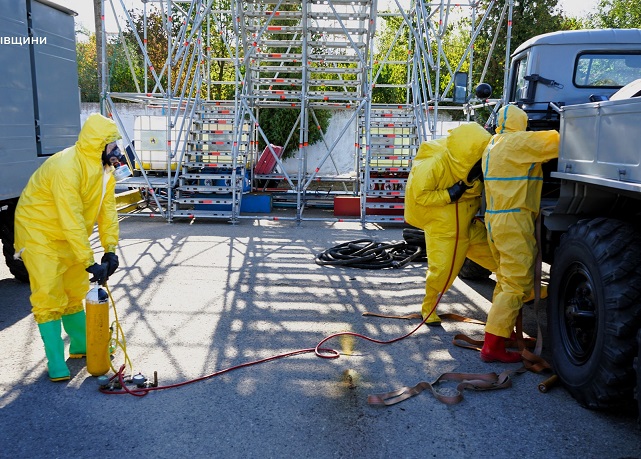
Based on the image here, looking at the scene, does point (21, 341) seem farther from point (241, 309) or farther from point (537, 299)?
point (537, 299)

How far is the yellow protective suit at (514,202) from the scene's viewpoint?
4125 millimetres

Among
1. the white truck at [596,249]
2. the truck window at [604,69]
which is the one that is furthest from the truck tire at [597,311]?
the truck window at [604,69]

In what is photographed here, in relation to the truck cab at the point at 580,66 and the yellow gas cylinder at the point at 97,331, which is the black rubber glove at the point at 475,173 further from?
the yellow gas cylinder at the point at 97,331

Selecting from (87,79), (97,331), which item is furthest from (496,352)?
(87,79)

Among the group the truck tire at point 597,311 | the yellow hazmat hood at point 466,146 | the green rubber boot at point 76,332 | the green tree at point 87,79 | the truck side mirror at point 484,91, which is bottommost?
the green rubber boot at point 76,332

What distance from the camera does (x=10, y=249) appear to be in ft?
20.6

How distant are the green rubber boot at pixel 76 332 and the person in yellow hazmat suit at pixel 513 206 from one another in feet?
10.0

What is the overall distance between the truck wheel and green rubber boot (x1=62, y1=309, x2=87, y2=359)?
4.20 metres

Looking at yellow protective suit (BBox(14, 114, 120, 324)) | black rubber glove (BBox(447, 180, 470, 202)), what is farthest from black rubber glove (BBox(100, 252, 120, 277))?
black rubber glove (BBox(447, 180, 470, 202))

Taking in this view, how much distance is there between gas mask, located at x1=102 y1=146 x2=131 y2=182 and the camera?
4199mm

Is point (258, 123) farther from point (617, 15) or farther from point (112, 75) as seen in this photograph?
point (617, 15)

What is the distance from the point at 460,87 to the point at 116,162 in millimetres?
3908

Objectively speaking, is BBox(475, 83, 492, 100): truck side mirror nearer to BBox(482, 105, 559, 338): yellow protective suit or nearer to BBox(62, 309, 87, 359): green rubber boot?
BBox(482, 105, 559, 338): yellow protective suit

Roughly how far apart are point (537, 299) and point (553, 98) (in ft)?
6.94
